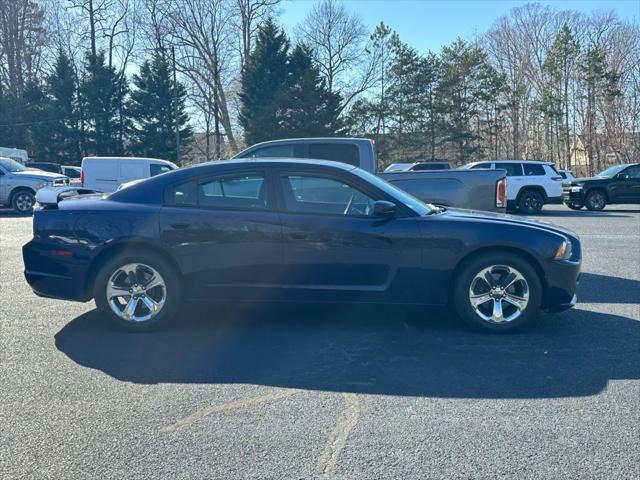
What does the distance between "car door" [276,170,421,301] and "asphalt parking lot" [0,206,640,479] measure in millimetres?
410

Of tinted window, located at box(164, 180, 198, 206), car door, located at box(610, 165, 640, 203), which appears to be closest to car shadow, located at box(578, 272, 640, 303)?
tinted window, located at box(164, 180, 198, 206)

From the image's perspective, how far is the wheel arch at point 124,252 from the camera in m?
5.25

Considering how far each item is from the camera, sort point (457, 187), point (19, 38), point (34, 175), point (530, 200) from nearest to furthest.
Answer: point (457, 187) → point (34, 175) → point (530, 200) → point (19, 38)

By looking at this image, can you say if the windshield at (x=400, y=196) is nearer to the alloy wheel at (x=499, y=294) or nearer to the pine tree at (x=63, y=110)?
the alloy wheel at (x=499, y=294)

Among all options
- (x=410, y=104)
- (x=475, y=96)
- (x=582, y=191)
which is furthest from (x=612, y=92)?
(x=582, y=191)

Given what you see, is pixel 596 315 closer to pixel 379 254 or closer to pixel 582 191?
pixel 379 254

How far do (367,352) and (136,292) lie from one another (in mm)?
2179

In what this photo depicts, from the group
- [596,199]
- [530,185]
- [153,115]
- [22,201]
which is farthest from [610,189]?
[153,115]

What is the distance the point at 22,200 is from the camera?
18094 millimetres

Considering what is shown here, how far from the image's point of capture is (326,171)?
536cm

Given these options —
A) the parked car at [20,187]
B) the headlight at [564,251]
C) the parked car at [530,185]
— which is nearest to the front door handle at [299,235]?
the headlight at [564,251]

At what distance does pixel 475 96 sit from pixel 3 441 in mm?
45470

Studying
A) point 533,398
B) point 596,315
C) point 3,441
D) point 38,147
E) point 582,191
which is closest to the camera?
point 3,441

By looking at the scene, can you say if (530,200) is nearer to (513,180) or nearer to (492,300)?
(513,180)
